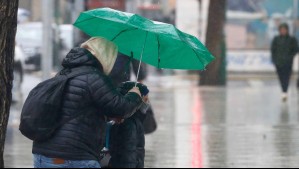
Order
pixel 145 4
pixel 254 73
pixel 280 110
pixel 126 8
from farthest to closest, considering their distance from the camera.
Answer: pixel 145 4 < pixel 254 73 < pixel 126 8 < pixel 280 110

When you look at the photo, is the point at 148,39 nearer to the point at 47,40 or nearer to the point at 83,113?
the point at 83,113

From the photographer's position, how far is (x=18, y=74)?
18.0 metres

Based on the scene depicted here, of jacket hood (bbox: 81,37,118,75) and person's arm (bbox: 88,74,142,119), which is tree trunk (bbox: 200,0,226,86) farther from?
person's arm (bbox: 88,74,142,119)

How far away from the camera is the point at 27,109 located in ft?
18.4

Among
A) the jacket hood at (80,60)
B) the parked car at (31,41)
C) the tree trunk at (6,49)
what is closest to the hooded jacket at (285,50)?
the parked car at (31,41)

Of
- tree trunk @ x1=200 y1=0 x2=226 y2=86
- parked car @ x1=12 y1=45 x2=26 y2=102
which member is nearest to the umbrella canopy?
parked car @ x1=12 y1=45 x2=26 y2=102

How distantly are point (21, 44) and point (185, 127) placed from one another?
20.0 ft

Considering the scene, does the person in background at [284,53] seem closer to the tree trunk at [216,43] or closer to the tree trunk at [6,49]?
the tree trunk at [216,43]

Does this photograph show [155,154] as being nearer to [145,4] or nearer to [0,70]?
[0,70]

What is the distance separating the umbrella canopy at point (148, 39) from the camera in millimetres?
6355

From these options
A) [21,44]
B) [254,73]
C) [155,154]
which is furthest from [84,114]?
[254,73]

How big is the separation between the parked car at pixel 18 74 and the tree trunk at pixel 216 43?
5.79m

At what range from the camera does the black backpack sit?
5570mm

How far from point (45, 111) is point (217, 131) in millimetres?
8114
